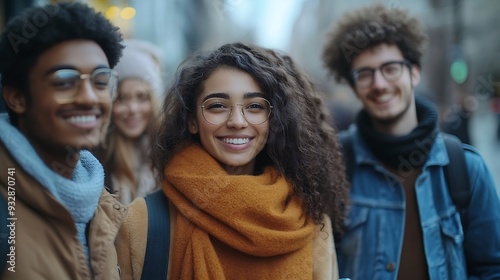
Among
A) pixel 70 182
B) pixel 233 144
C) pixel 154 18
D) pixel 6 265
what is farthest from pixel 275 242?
pixel 154 18

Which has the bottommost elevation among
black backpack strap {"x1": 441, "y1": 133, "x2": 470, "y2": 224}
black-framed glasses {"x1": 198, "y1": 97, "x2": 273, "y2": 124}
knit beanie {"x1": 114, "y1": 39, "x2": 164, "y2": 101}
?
black backpack strap {"x1": 441, "y1": 133, "x2": 470, "y2": 224}

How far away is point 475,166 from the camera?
9.61ft

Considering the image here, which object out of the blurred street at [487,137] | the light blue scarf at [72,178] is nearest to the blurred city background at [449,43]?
the blurred street at [487,137]

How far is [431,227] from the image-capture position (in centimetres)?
284

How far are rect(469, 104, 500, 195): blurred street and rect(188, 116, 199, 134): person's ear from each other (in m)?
9.28

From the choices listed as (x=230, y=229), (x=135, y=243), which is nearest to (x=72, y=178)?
(x=135, y=243)

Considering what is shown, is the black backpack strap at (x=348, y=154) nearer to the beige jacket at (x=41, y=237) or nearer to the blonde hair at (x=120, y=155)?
the blonde hair at (x=120, y=155)

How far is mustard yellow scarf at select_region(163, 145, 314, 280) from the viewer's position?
2.20 metres

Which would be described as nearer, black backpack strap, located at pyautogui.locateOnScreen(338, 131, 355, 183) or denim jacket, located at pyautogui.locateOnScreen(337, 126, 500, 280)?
denim jacket, located at pyautogui.locateOnScreen(337, 126, 500, 280)

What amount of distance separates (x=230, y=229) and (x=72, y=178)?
0.81m

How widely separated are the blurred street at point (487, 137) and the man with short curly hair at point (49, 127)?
1012 centimetres

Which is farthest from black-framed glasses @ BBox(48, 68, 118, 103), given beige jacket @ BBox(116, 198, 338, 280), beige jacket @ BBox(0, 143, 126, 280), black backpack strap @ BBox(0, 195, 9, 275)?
beige jacket @ BBox(116, 198, 338, 280)

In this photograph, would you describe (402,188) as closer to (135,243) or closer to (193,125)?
(193,125)

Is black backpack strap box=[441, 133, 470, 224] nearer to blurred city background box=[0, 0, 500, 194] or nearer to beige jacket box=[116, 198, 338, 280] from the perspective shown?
beige jacket box=[116, 198, 338, 280]
